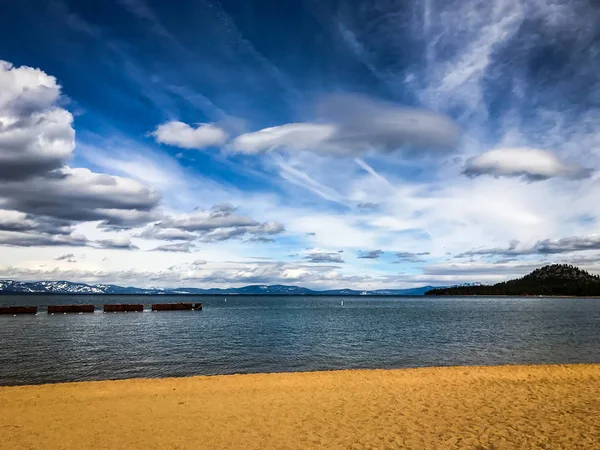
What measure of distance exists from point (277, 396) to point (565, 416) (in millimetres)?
11236

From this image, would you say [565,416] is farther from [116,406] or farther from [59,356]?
[59,356]

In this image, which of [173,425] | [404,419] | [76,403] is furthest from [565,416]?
[76,403]

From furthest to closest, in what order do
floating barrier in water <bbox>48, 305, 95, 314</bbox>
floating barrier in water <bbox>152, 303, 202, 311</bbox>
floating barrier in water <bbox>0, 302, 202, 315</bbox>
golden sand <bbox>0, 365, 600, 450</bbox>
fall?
1. floating barrier in water <bbox>152, 303, 202, 311</bbox>
2. floating barrier in water <bbox>48, 305, 95, 314</bbox>
3. floating barrier in water <bbox>0, 302, 202, 315</bbox>
4. golden sand <bbox>0, 365, 600, 450</bbox>

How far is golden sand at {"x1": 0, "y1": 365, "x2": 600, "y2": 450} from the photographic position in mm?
12609

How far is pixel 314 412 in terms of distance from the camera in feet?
52.3

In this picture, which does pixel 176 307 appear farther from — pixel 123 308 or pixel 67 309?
pixel 67 309

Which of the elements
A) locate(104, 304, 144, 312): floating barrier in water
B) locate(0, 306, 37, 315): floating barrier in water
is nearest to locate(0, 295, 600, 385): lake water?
locate(0, 306, 37, 315): floating barrier in water

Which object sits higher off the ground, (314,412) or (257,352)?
(314,412)

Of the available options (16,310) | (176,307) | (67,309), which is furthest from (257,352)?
(176,307)

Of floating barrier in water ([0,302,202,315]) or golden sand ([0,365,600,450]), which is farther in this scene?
floating barrier in water ([0,302,202,315])

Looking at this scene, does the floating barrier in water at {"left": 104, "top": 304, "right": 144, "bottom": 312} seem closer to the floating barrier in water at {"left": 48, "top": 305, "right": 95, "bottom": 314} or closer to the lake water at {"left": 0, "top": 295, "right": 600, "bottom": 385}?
the floating barrier in water at {"left": 48, "top": 305, "right": 95, "bottom": 314}

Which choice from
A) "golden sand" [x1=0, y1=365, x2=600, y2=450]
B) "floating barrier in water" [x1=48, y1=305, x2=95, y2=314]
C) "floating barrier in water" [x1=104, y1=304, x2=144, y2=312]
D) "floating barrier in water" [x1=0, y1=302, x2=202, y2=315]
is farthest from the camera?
"floating barrier in water" [x1=104, y1=304, x2=144, y2=312]

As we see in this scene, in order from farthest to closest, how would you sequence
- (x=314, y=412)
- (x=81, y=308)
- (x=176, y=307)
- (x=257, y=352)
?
1. (x=176, y=307)
2. (x=81, y=308)
3. (x=257, y=352)
4. (x=314, y=412)

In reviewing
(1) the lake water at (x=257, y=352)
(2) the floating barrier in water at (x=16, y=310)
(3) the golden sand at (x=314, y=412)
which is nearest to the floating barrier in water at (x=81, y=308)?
(2) the floating barrier in water at (x=16, y=310)
